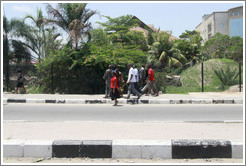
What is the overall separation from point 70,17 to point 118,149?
14516 millimetres

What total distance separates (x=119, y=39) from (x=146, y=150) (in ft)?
77.1

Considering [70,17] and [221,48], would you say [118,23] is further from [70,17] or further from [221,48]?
[221,48]

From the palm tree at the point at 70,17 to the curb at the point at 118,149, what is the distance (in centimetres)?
1272

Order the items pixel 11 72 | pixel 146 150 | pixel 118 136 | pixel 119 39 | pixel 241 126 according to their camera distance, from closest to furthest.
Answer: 1. pixel 146 150
2. pixel 118 136
3. pixel 241 126
4. pixel 11 72
5. pixel 119 39

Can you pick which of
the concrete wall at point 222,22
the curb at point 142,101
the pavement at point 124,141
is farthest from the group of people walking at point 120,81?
the concrete wall at point 222,22

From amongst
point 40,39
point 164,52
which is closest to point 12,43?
point 40,39

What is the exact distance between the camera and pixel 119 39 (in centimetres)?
2709

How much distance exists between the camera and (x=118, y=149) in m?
4.27

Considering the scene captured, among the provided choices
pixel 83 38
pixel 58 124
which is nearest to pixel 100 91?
pixel 83 38

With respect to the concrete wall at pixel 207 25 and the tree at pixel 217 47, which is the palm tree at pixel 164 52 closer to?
the tree at pixel 217 47

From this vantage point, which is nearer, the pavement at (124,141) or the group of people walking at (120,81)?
the pavement at (124,141)

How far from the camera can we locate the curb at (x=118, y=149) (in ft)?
14.0

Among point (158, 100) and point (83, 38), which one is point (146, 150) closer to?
point (158, 100)

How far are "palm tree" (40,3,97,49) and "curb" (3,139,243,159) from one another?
12.7 m
